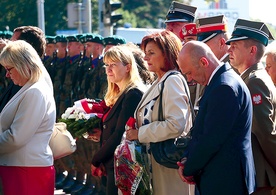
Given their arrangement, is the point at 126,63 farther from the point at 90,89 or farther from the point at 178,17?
the point at 90,89

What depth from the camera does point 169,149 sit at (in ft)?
20.6

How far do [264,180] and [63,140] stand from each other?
1.80 metres

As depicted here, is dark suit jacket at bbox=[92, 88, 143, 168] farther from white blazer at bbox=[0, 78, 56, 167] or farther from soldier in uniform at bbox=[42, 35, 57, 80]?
soldier in uniform at bbox=[42, 35, 57, 80]

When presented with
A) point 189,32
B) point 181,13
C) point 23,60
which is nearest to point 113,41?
point 181,13

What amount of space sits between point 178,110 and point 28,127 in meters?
1.20

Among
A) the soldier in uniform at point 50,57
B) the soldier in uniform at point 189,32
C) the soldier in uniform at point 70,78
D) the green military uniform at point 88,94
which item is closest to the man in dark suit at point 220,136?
the soldier in uniform at point 189,32

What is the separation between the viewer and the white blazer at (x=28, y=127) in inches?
257

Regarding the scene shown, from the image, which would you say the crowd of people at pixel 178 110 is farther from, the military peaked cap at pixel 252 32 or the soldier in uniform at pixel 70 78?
the soldier in uniform at pixel 70 78

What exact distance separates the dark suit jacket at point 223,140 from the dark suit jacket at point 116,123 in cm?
151

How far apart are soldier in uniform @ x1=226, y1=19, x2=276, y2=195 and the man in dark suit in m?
0.56

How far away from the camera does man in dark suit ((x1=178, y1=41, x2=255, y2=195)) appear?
5.46 meters

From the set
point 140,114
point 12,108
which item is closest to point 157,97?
point 140,114

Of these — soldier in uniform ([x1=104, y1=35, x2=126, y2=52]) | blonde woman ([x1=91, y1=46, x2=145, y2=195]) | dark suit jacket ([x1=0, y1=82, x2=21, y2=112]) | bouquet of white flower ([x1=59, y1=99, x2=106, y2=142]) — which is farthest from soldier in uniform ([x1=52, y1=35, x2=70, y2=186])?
blonde woman ([x1=91, y1=46, x2=145, y2=195])

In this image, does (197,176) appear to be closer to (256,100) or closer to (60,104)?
(256,100)
